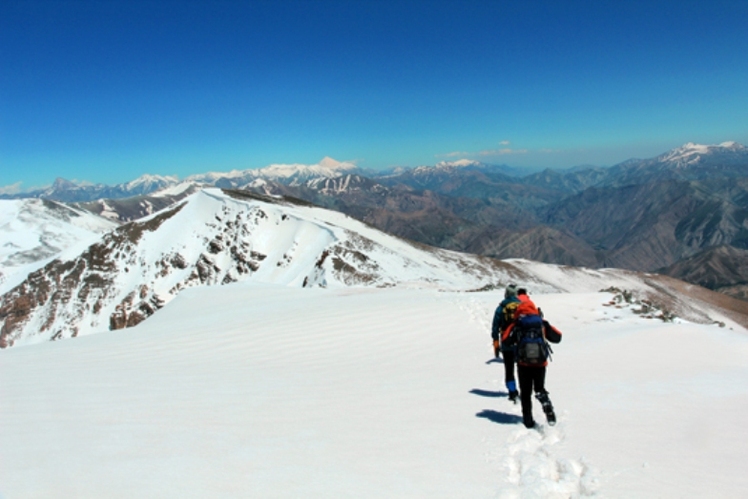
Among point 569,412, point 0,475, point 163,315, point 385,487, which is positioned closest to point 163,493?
point 0,475

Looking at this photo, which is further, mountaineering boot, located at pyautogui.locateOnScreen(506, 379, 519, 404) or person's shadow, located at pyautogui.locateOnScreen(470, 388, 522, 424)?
mountaineering boot, located at pyautogui.locateOnScreen(506, 379, 519, 404)

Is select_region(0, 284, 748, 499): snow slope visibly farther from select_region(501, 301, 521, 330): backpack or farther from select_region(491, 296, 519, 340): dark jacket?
select_region(501, 301, 521, 330): backpack

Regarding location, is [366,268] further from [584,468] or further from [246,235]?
[584,468]

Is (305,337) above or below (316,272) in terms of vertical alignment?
above

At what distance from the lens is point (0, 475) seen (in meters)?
4.07

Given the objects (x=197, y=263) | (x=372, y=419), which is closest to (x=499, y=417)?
(x=372, y=419)

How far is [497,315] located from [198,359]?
8.92m

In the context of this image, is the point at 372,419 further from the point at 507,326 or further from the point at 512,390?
the point at 507,326

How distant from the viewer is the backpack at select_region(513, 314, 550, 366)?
6004 mm

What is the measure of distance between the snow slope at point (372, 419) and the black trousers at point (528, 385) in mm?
251

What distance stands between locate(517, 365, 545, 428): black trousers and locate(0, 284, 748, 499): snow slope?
25 cm

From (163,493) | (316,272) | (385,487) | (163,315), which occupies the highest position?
(163,493)

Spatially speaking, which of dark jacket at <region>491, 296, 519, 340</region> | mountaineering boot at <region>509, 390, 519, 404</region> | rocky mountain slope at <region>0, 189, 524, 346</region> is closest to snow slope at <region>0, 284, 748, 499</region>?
mountaineering boot at <region>509, 390, 519, 404</region>

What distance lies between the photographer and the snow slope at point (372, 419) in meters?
4.24
